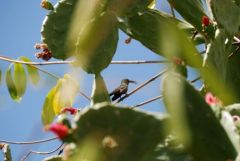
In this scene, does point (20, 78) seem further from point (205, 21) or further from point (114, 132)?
point (114, 132)

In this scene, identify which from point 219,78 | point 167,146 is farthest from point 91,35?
point 167,146

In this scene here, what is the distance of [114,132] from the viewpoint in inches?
42.3

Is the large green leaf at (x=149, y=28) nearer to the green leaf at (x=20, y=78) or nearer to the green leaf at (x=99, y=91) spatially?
the green leaf at (x=99, y=91)

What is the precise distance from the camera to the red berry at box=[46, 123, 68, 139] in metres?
1.03

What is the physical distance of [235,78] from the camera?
2260 mm

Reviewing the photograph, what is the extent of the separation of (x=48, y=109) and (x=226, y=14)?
0.93 meters

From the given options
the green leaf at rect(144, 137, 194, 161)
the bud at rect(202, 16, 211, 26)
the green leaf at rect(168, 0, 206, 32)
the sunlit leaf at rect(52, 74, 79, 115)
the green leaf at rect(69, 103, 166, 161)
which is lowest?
the sunlit leaf at rect(52, 74, 79, 115)

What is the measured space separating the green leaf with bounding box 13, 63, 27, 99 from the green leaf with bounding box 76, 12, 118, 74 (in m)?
1.01

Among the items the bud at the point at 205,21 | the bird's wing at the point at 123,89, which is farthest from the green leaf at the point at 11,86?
the bud at the point at 205,21

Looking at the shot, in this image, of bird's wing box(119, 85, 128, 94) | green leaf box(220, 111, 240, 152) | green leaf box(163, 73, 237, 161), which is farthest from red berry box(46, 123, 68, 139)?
bird's wing box(119, 85, 128, 94)

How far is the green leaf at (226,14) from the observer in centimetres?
197

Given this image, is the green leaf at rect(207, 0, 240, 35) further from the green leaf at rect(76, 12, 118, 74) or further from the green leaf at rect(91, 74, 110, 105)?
the green leaf at rect(91, 74, 110, 105)

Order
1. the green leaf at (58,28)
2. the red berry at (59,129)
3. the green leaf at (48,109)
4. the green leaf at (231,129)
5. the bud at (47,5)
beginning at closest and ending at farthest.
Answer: the red berry at (59,129) → the green leaf at (231,129) → the green leaf at (58,28) → the bud at (47,5) → the green leaf at (48,109)

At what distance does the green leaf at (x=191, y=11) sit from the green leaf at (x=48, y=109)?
72cm
